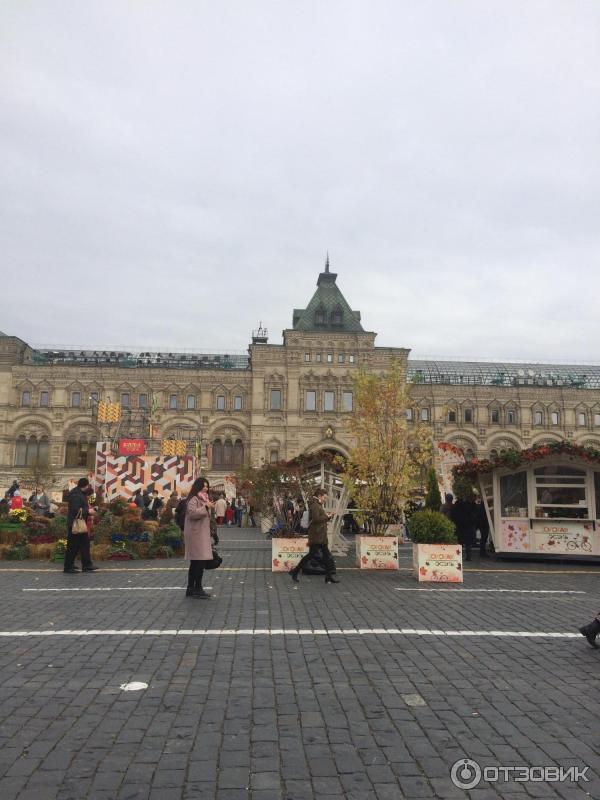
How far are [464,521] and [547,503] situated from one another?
7.29 feet

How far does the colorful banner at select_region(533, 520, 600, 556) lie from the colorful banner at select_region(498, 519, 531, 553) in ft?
0.70

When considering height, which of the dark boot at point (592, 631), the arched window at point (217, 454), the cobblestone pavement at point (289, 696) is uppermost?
the arched window at point (217, 454)

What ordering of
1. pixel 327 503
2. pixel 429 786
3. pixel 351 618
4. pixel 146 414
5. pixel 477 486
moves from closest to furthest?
pixel 429 786 < pixel 351 618 < pixel 477 486 < pixel 327 503 < pixel 146 414

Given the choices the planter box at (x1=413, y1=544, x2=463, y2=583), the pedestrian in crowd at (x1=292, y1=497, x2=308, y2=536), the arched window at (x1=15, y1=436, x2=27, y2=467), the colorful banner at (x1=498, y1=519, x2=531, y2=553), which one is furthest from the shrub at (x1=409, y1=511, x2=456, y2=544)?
the arched window at (x1=15, y1=436, x2=27, y2=467)

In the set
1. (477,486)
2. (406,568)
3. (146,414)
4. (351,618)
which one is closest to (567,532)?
(477,486)

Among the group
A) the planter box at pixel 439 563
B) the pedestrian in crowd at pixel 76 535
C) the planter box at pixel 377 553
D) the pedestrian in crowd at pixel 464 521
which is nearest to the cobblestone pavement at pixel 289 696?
the planter box at pixel 439 563

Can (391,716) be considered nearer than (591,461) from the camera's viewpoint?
Yes

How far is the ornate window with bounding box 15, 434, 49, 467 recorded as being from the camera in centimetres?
5050

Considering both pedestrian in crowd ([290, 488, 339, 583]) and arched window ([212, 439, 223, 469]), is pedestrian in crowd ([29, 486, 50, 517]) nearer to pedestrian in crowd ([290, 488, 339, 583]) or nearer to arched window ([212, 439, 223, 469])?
pedestrian in crowd ([290, 488, 339, 583])

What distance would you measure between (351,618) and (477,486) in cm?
1100

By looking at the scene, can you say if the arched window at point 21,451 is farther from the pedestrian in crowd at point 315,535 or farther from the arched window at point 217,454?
the pedestrian in crowd at point 315,535

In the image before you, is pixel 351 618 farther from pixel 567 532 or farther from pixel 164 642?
A: pixel 567 532

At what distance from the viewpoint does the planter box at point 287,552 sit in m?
13.1

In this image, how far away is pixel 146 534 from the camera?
53.6 ft
